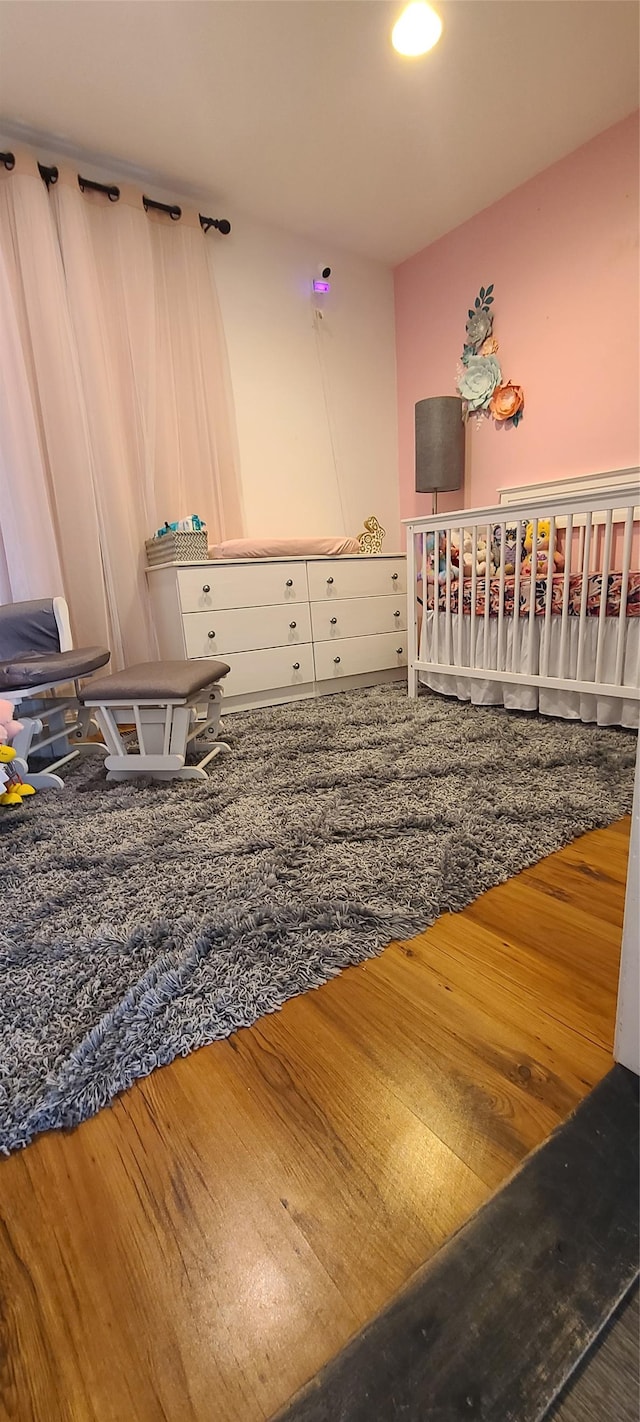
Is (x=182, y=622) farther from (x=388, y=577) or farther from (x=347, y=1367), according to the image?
(x=347, y=1367)

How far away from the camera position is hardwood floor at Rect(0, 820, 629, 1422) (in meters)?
0.44

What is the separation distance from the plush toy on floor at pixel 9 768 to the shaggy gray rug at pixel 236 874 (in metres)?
0.05

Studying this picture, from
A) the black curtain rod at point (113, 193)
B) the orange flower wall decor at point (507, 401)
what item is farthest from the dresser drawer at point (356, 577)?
the black curtain rod at point (113, 193)

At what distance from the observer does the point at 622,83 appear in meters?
2.14

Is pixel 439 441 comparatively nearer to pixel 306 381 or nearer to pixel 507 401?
pixel 507 401

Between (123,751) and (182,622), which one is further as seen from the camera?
(182,622)

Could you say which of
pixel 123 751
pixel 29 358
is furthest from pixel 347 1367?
pixel 29 358

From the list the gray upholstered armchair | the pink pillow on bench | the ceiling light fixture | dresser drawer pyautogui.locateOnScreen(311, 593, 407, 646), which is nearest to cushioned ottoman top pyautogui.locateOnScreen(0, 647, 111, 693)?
the gray upholstered armchair

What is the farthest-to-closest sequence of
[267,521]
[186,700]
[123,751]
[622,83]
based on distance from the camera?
[267,521] → [622,83] → [123,751] → [186,700]

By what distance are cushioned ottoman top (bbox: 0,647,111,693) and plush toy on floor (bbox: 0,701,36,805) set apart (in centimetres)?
15

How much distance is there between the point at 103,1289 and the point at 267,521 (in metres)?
3.09

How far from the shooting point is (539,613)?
2098 mm

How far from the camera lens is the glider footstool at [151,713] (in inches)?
63.2

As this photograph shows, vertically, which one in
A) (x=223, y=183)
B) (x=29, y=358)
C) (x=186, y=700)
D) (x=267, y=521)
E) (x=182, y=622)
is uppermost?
(x=223, y=183)
